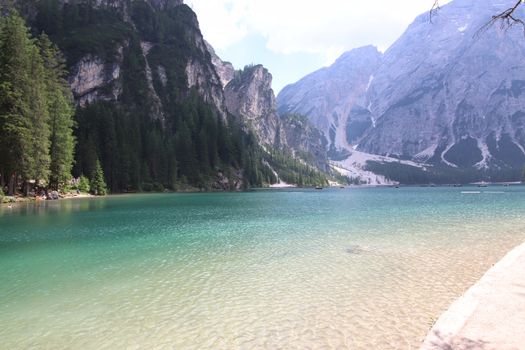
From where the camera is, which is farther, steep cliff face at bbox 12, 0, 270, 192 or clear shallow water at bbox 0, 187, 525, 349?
steep cliff face at bbox 12, 0, 270, 192

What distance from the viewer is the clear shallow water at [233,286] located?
506 inches

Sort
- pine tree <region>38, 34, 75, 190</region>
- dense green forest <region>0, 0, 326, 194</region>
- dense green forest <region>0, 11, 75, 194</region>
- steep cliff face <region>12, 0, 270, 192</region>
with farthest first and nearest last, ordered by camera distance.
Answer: steep cliff face <region>12, 0, 270, 192</region>, pine tree <region>38, 34, 75, 190</region>, dense green forest <region>0, 0, 326, 194</region>, dense green forest <region>0, 11, 75, 194</region>

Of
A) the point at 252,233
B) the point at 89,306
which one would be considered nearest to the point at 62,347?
the point at 89,306

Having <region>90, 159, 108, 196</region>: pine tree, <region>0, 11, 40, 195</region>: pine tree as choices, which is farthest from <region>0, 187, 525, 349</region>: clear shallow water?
<region>90, 159, 108, 196</region>: pine tree

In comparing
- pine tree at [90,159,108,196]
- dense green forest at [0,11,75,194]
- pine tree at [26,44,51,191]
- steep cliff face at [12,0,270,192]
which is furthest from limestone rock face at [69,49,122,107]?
pine tree at [26,44,51,191]

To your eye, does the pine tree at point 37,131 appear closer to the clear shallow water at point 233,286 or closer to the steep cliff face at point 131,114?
the steep cliff face at point 131,114

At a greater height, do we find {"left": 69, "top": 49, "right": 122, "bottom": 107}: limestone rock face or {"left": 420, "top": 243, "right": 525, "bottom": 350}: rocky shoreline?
{"left": 69, "top": 49, "right": 122, "bottom": 107}: limestone rock face

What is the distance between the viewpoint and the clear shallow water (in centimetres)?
1286

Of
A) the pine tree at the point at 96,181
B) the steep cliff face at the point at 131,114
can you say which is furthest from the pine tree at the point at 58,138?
the steep cliff face at the point at 131,114

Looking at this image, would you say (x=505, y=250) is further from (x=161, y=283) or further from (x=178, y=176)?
(x=178, y=176)

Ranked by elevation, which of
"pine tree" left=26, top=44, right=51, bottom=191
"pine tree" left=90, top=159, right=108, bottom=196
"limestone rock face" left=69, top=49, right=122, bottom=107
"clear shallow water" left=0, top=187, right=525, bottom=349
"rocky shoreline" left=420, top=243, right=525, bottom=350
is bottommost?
"clear shallow water" left=0, top=187, right=525, bottom=349

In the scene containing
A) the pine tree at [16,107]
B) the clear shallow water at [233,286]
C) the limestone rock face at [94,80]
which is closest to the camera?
the clear shallow water at [233,286]

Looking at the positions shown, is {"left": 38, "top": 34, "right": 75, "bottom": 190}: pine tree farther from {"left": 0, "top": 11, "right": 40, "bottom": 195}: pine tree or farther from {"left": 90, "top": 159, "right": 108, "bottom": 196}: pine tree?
{"left": 90, "top": 159, "right": 108, "bottom": 196}: pine tree

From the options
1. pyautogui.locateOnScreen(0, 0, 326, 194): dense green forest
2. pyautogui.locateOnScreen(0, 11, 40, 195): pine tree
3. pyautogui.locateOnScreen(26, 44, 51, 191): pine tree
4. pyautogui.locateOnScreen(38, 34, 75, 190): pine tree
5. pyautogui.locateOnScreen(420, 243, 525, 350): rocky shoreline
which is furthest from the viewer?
pyautogui.locateOnScreen(38, 34, 75, 190): pine tree
